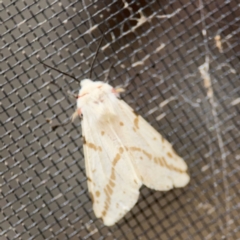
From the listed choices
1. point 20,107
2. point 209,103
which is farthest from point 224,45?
point 20,107

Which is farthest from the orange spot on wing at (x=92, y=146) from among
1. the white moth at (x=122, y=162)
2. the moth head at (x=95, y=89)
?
the moth head at (x=95, y=89)

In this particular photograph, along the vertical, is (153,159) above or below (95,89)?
below

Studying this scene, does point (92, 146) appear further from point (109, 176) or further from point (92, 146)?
point (109, 176)

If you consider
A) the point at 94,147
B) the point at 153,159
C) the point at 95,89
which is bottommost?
the point at 153,159

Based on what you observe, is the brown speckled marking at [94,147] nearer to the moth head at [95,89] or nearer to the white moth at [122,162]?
the white moth at [122,162]

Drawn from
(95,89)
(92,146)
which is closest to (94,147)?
(92,146)

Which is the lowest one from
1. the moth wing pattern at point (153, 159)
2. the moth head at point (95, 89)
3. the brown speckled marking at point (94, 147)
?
the moth wing pattern at point (153, 159)

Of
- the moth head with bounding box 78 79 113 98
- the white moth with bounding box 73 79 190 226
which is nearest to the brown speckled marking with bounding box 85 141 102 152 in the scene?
the white moth with bounding box 73 79 190 226

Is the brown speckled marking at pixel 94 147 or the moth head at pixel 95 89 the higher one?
the moth head at pixel 95 89

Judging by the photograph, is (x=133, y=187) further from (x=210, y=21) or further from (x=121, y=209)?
(x=210, y=21)
